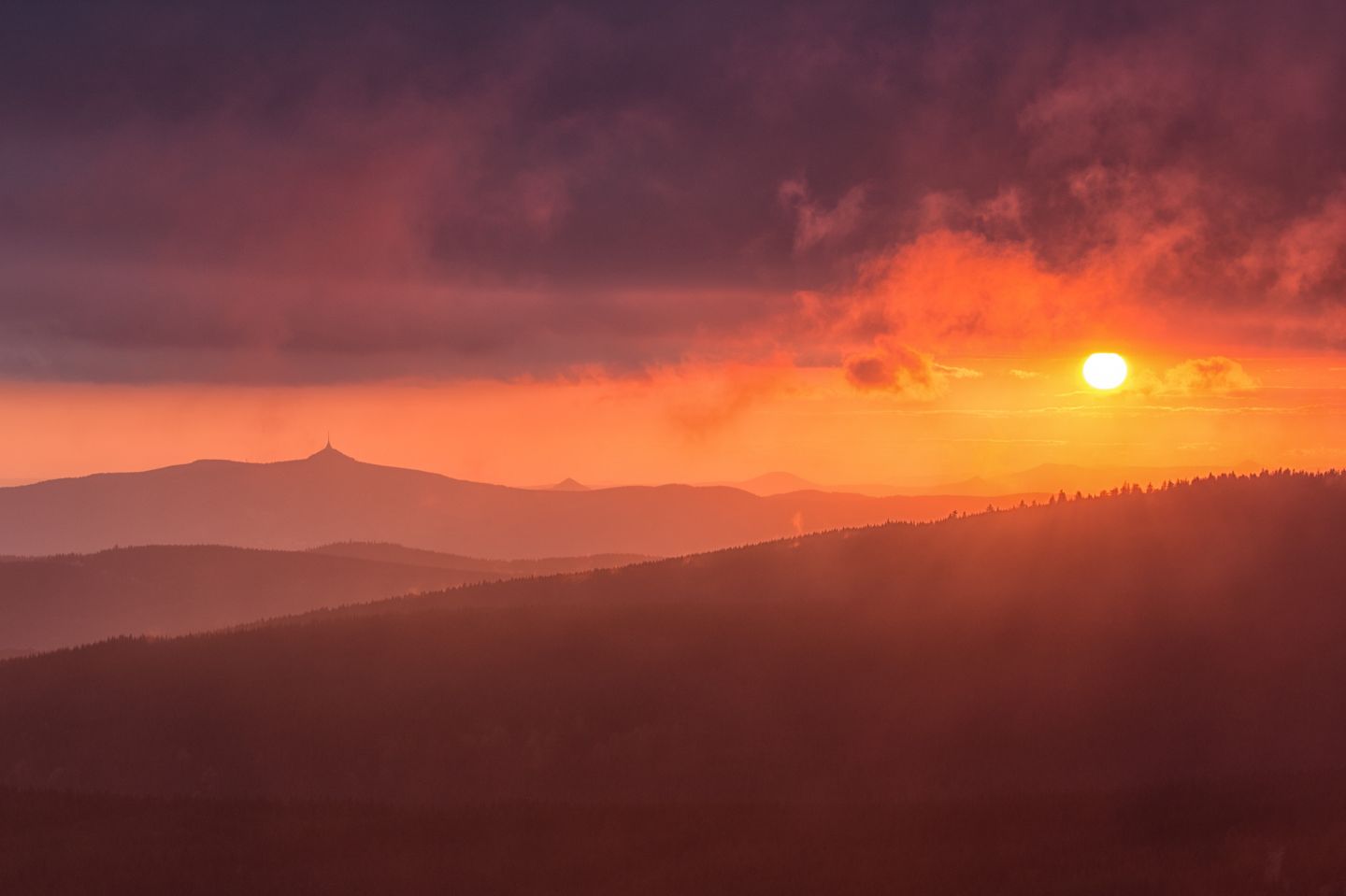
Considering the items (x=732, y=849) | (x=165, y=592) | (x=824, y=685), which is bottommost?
(x=732, y=849)

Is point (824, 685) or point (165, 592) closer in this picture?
point (824, 685)

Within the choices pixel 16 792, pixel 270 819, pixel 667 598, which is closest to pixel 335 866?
pixel 270 819

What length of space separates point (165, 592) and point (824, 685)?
6687 inches

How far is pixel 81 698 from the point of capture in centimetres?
Answer: 5559

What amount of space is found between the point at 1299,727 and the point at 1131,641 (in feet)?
26.6

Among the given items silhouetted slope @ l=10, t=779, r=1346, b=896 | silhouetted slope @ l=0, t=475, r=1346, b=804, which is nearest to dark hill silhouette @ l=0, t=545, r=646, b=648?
silhouetted slope @ l=0, t=475, r=1346, b=804

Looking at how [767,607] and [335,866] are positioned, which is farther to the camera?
[767,607]

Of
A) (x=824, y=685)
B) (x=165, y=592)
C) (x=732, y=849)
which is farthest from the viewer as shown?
(x=165, y=592)

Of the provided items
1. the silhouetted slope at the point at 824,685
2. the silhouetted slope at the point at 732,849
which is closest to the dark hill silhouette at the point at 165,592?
the silhouetted slope at the point at 824,685

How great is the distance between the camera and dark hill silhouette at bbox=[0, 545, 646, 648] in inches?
6860

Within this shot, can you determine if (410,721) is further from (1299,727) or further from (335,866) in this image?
(1299,727)

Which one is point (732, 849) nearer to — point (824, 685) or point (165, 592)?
point (824, 685)

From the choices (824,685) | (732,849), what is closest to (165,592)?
(824,685)

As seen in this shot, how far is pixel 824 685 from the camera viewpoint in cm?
4422
